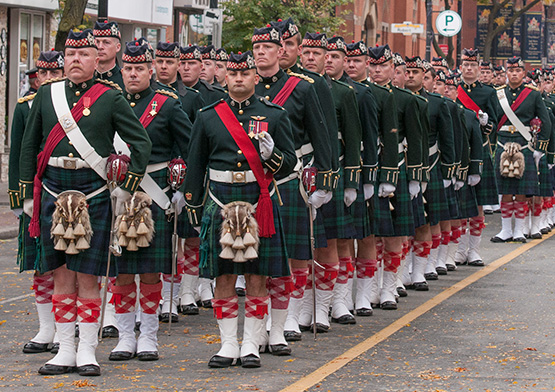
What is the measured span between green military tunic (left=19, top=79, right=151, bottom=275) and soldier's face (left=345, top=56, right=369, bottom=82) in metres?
2.89

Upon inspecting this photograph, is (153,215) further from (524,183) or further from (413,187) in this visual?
(524,183)

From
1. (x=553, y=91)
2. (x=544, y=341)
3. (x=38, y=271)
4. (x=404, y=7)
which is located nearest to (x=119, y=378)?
(x=38, y=271)

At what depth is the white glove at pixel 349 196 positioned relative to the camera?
9.57m

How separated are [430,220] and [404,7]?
43.3 metres

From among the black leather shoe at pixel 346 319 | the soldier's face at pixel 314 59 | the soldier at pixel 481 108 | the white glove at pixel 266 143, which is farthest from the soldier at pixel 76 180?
the soldier at pixel 481 108

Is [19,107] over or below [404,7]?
below

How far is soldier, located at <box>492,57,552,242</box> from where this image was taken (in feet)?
52.6

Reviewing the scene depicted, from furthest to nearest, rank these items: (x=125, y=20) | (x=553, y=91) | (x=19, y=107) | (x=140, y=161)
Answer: (x=125, y=20) → (x=553, y=91) → (x=19, y=107) → (x=140, y=161)

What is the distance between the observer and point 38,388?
23.7ft

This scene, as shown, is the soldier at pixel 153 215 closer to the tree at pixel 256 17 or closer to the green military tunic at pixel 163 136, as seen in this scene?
the green military tunic at pixel 163 136

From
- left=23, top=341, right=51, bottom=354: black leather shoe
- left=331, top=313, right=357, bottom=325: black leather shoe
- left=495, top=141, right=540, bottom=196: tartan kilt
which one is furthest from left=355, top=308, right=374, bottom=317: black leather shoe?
left=495, top=141, right=540, bottom=196: tartan kilt

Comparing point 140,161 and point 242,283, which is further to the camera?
point 242,283

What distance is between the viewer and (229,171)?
7863mm

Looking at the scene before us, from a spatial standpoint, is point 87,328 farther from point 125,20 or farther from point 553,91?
point 125,20
